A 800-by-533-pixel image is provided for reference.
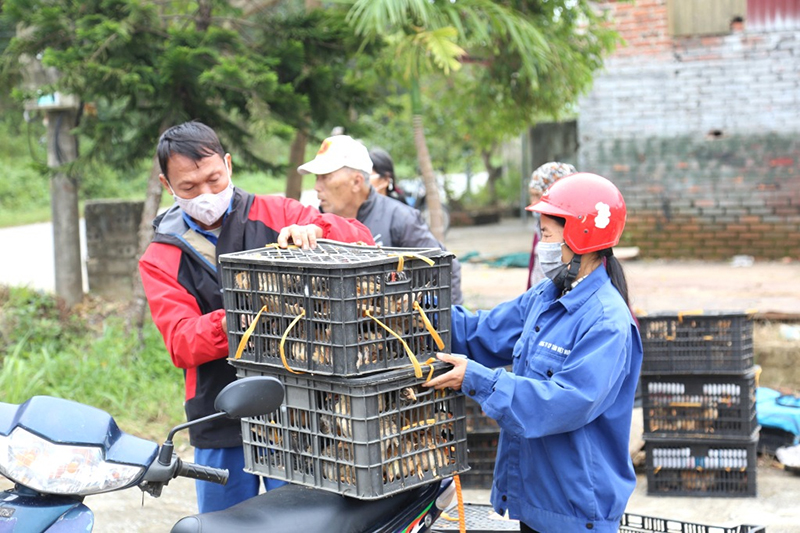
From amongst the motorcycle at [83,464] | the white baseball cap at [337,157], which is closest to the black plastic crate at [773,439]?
the white baseball cap at [337,157]

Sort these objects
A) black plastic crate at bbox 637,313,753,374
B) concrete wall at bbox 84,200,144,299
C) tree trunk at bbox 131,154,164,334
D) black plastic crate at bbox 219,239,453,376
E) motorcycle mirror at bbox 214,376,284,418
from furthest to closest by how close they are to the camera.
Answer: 1. concrete wall at bbox 84,200,144,299
2. tree trunk at bbox 131,154,164,334
3. black plastic crate at bbox 637,313,753,374
4. black plastic crate at bbox 219,239,453,376
5. motorcycle mirror at bbox 214,376,284,418

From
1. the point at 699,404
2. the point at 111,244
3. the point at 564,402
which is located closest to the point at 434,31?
the point at 699,404

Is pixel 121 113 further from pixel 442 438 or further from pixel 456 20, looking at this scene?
pixel 442 438

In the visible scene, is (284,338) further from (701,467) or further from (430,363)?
(701,467)

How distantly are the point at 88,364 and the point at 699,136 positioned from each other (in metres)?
7.95

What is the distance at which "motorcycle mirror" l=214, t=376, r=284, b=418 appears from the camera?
2295mm

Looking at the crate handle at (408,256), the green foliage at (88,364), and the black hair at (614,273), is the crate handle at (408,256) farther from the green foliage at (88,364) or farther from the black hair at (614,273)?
the green foliage at (88,364)

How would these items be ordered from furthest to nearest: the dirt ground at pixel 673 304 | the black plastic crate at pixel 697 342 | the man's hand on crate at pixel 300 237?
the black plastic crate at pixel 697 342 → the dirt ground at pixel 673 304 → the man's hand on crate at pixel 300 237

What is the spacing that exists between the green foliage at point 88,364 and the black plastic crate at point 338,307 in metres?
3.86

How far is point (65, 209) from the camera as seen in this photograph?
8781mm

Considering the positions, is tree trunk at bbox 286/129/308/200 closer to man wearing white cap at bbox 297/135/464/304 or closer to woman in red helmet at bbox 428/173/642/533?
man wearing white cap at bbox 297/135/464/304

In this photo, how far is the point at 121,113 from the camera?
7.28m

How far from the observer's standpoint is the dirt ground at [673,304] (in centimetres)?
512

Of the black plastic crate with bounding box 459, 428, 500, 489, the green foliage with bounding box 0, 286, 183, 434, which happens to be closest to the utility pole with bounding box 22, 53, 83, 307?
the green foliage with bounding box 0, 286, 183, 434
